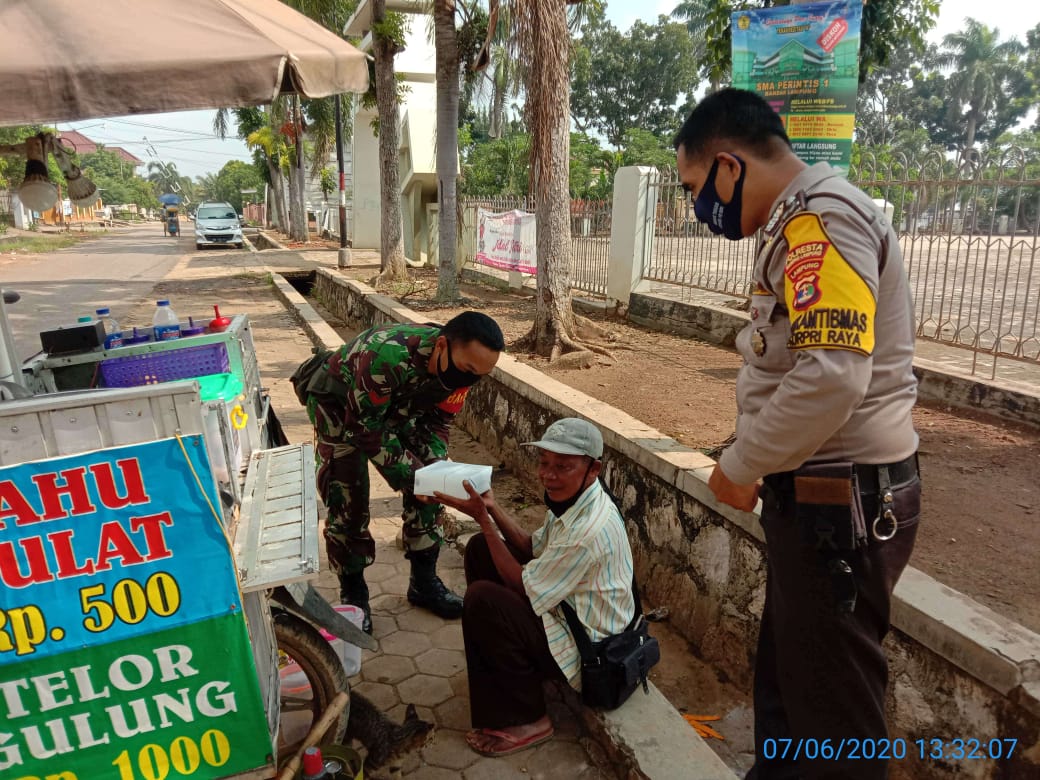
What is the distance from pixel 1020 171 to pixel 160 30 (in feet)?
15.9

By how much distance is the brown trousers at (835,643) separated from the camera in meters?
1.58

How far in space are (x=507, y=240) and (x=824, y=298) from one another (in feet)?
34.4

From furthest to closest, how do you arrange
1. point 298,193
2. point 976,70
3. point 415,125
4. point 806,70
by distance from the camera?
point 976,70 → point 298,193 → point 415,125 → point 806,70

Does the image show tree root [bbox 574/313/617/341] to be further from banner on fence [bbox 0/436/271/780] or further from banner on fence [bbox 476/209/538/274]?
banner on fence [bbox 0/436/271/780]

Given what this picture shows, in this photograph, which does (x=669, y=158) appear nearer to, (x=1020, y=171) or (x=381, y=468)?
(x=1020, y=171)

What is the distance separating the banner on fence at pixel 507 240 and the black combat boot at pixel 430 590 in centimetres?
714

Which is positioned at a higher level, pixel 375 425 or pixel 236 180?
pixel 236 180

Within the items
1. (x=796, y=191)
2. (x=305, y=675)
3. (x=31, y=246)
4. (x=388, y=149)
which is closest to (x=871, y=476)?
(x=796, y=191)

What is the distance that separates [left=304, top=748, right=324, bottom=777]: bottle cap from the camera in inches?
77.3

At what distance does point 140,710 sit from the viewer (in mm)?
1765

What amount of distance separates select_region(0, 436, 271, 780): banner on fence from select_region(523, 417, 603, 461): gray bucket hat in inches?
39.6

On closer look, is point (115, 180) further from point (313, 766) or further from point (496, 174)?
point (313, 766)

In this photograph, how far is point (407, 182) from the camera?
58.4 feet

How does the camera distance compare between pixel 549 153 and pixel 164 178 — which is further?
pixel 164 178
